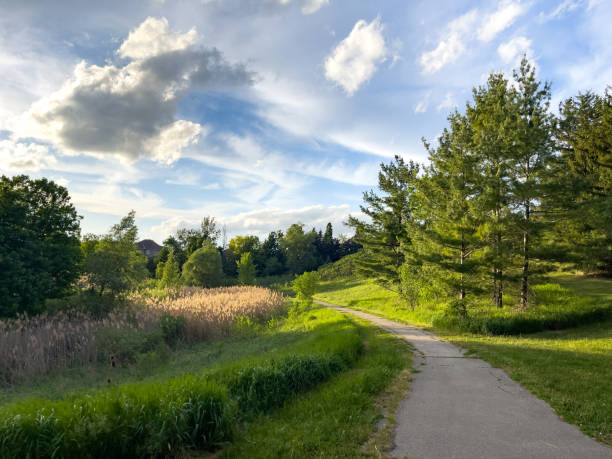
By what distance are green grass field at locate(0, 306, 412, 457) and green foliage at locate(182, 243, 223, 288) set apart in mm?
28133

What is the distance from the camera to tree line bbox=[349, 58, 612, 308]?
1473cm

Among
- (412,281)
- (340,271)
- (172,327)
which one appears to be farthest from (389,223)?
(340,271)

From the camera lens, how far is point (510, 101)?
646 inches

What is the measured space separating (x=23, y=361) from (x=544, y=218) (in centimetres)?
2198

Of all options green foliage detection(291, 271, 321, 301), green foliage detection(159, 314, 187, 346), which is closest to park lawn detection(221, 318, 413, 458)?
green foliage detection(159, 314, 187, 346)

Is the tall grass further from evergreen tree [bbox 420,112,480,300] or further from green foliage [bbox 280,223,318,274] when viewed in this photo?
green foliage [bbox 280,223,318,274]

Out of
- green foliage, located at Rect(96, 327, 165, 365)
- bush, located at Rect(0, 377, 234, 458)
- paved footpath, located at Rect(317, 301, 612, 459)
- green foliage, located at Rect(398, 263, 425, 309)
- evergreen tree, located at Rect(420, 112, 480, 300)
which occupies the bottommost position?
green foliage, located at Rect(96, 327, 165, 365)

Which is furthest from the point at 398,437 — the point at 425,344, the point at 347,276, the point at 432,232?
the point at 347,276

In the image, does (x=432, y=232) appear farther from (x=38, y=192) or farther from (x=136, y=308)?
(x=38, y=192)

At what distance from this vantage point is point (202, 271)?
39.9 m

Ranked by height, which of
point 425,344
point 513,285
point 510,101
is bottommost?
point 425,344

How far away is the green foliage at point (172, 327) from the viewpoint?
47.2 feet

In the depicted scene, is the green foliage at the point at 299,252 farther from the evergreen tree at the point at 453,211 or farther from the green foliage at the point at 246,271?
the evergreen tree at the point at 453,211

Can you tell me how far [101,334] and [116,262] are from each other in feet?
26.5
